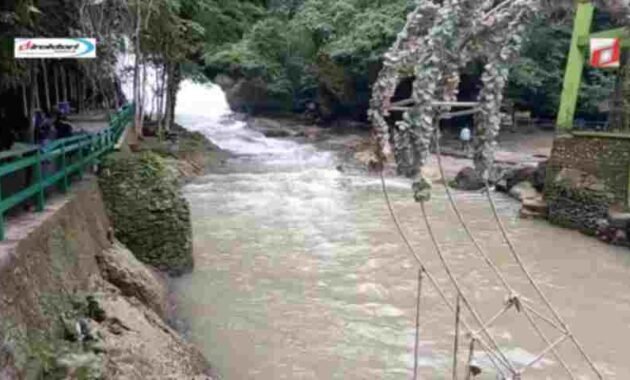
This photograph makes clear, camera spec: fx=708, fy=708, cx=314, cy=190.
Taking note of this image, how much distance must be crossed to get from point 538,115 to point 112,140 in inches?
935

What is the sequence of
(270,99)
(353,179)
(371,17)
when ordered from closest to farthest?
(353,179), (371,17), (270,99)

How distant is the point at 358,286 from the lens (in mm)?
9547

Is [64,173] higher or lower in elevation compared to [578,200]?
higher

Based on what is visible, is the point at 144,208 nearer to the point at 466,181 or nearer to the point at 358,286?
the point at 358,286

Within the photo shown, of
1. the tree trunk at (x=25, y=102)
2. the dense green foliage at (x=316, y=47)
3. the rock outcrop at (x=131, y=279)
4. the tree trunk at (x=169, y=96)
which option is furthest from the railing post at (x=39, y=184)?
the dense green foliage at (x=316, y=47)

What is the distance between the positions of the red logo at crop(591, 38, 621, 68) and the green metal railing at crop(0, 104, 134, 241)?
9.10 metres

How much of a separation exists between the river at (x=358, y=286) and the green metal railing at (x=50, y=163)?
79.0 inches

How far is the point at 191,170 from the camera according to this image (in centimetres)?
2030

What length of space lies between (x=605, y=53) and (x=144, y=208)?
947 cm

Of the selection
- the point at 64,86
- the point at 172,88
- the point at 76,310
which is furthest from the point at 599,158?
the point at 172,88

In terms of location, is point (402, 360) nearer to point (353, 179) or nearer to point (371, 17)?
point (353, 179)

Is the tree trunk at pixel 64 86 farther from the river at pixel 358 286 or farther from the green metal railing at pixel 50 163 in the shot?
the green metal railing at pixel 50 163

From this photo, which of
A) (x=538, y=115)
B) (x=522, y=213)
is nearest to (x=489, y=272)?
(x=522, y=213)

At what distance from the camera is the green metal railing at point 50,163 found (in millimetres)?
5820
